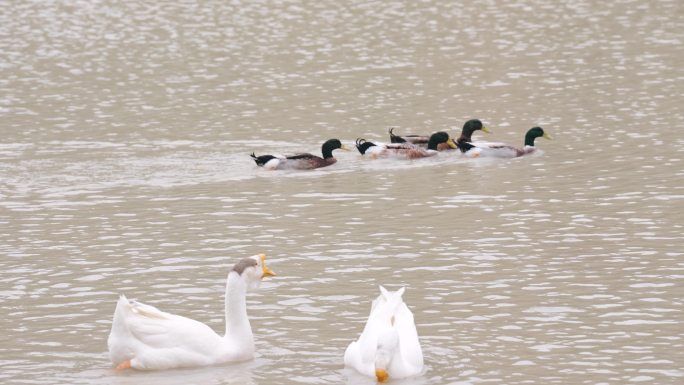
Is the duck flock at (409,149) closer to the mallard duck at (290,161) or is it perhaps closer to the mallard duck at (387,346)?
the mallard duck at (290,161)

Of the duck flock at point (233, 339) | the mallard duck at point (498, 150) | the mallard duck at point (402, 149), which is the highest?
the mallard duck at point (402, 149)

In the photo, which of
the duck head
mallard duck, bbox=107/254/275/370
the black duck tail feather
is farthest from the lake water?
the duck head

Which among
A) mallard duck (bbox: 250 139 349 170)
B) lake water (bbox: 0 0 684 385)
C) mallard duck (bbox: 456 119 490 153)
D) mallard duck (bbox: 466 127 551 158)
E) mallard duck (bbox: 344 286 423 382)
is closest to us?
mallard duck (bbox: 344 286 423 382)

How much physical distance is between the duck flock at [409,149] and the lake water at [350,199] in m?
0.25

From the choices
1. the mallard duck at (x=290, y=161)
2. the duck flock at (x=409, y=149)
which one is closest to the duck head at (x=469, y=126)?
the duck flock at (x=409, y=149)

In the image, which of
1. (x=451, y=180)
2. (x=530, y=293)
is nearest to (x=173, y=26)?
(x=451, y=180)

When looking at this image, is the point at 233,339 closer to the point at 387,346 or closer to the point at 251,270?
the point at 251,270

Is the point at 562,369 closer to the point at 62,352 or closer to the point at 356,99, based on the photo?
the point at 62,352

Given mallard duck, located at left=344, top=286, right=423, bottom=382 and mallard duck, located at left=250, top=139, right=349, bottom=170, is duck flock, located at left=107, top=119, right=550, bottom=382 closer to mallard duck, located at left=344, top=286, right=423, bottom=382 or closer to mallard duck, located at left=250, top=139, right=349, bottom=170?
mallard duck, located at left=344, top=286, right=423, bottom=382

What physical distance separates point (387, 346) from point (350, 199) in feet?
31.8

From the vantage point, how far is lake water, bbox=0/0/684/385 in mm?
15422

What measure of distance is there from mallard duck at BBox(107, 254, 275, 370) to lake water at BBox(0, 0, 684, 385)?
17 cm

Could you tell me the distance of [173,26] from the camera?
48875mm

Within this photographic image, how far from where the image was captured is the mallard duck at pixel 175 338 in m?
14.5
